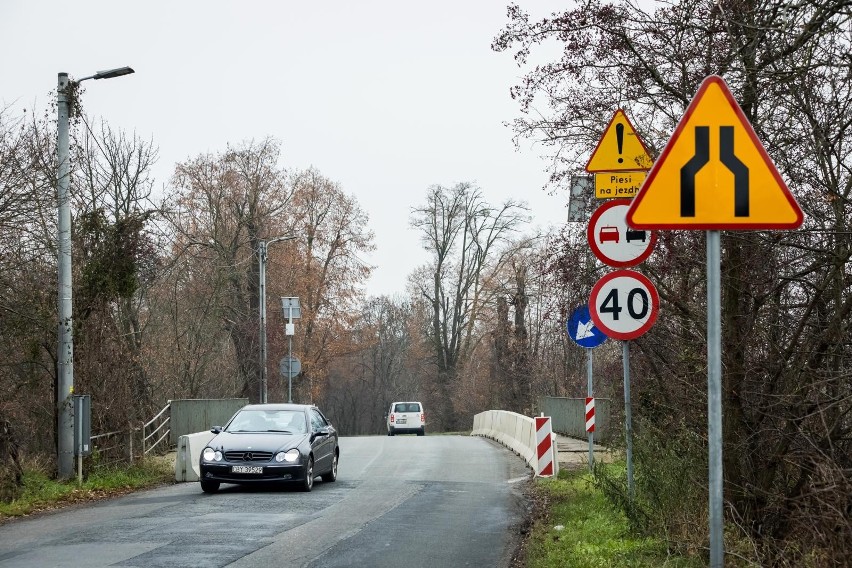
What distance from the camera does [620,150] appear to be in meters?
11.2

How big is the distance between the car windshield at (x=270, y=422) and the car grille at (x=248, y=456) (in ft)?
3.87

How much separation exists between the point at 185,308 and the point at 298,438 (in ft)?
80.8

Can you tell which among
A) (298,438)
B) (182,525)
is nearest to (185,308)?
(298,438)

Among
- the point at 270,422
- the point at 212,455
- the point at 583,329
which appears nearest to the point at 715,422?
the point at 583,329

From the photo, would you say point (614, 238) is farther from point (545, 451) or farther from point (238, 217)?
point (238, 217)

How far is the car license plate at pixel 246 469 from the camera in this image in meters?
17.7

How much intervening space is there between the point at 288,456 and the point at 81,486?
3.53m

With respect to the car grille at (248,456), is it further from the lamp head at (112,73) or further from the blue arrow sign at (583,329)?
the lamp head at (112,73)

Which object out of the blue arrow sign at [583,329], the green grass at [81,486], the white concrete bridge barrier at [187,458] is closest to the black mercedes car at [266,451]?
the white concrete bridge barrier at [187,458]

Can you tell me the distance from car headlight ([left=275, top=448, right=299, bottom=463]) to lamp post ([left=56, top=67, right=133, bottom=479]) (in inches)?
142

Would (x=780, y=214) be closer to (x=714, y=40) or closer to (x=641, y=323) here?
(x=714, y=40)

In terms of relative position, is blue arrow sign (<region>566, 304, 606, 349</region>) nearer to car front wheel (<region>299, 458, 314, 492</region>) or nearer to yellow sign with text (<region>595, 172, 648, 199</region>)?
yellow sign with text (<region>595, 172, 648, 199</region>)

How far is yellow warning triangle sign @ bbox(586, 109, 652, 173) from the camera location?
1112 centimetres

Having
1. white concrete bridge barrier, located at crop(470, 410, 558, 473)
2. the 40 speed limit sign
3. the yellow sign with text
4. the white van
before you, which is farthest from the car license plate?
the white van
